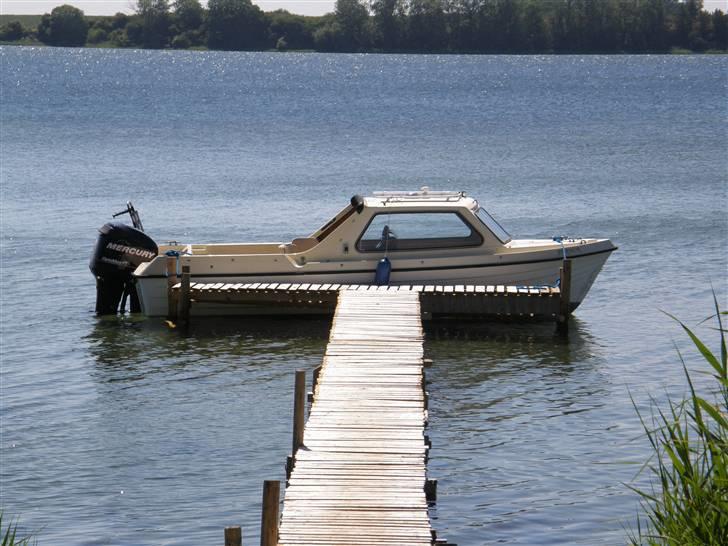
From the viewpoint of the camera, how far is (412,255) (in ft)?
67.8

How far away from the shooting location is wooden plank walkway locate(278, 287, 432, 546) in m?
9.84

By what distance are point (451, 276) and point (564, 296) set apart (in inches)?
73.7

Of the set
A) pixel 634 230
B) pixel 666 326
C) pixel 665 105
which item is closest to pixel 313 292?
pixel 666 326

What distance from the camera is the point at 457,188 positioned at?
41312 mm

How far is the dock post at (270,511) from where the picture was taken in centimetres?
895

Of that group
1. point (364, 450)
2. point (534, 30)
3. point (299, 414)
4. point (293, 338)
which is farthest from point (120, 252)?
A: point (534, 30)

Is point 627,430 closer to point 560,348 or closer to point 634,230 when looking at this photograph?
point 560,348

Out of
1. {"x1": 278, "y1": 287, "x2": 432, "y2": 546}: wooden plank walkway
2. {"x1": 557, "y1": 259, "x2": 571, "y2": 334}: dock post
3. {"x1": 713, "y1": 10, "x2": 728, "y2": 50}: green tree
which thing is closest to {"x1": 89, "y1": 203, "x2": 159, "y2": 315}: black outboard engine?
{"x1": 278, "y1": 287, "x2": 432, "y2": 546}: wooden plank walkway

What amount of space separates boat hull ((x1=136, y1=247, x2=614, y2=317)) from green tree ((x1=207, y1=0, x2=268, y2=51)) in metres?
174

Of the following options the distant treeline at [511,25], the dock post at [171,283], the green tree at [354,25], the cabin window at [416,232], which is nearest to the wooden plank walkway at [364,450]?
the cabin window at [416,232]

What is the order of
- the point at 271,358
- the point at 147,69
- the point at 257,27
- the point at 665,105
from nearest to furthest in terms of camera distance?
the point at 271,358 → the point at 665,105 → the point at 147,69 → the point at 257,27

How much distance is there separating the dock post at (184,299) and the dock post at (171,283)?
0.15 metres

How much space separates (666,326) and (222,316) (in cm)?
732

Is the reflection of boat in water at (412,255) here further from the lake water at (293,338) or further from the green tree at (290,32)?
the green tree at (290,32)
